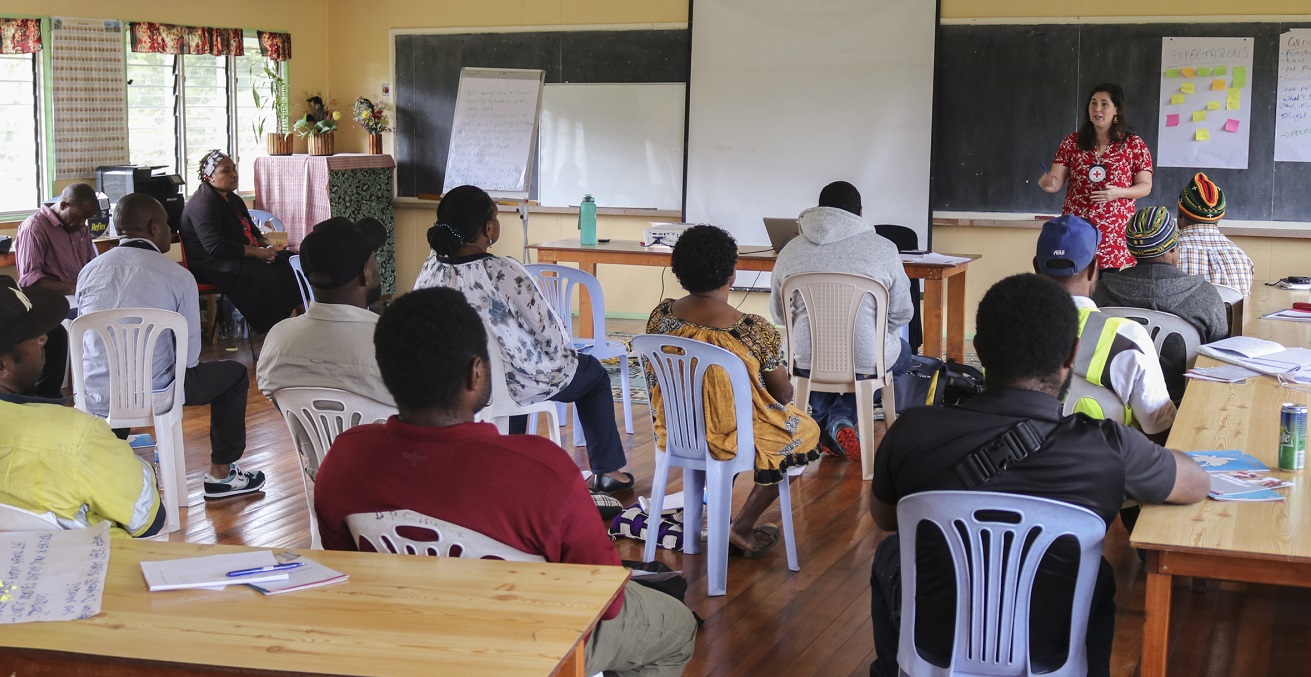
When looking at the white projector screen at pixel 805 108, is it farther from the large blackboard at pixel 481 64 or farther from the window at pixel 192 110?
the window at pixel 192 110

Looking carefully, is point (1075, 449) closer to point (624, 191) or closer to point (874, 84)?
point (874, 84)

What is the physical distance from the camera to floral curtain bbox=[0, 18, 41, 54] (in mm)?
6816

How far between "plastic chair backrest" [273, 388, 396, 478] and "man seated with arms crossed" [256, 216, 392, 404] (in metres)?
0.09

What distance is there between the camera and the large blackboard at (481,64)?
810 cm

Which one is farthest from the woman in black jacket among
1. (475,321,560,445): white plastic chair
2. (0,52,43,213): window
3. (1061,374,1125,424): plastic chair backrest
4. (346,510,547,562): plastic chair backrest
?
(346,510,547,562): plastic chair backrest

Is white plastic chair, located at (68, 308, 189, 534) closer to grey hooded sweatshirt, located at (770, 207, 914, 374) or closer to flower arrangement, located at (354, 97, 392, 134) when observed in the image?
grey hooded sweatshirt, located at (770, 207, 914, 374)

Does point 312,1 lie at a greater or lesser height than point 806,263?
greater

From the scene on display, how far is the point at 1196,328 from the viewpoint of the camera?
3.73 meters

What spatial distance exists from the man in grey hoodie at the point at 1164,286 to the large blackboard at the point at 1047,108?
136 inches

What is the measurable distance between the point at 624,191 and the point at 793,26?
1.59m

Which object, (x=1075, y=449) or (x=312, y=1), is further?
(x=312, y=1)

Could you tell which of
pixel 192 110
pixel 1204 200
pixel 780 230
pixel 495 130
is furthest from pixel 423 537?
pixel 192 110

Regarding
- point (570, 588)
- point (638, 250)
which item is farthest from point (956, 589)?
point (638, 250)

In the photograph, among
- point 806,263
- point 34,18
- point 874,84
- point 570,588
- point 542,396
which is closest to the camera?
point 570,588
